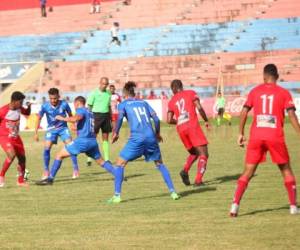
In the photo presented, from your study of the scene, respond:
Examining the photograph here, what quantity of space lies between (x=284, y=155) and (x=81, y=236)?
292cm

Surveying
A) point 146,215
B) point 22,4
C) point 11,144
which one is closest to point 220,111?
point 11,144

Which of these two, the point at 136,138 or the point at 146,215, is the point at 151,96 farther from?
the point at 146,215

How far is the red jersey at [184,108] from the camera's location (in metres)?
15.4

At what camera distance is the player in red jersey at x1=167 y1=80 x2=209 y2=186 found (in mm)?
15406

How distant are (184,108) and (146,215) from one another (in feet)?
13.1

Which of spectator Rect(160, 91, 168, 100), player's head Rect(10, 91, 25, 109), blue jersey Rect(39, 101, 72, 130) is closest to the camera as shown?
player's head Rect(10, 91, 25, 109)

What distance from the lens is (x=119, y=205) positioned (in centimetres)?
1306

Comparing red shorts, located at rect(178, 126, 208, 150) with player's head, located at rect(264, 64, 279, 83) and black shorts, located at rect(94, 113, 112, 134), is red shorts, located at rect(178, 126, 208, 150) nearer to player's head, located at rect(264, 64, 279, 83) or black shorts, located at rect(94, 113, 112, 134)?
player's head, located at rect(264, 64, 279, 83)

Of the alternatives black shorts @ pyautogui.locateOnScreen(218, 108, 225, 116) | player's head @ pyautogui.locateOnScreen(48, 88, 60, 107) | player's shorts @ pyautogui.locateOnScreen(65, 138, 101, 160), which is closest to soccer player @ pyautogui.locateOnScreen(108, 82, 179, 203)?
player's shorts @ pyautogui.locateOnScreen(65, 138, 101, 160)

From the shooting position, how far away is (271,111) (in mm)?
11242

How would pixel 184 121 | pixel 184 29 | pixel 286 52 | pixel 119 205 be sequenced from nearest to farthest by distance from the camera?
pixel 119 205
pixel 184 121
pixel 286 52
pixel 184 29

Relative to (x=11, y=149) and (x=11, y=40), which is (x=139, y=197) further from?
(x=11, y=40)

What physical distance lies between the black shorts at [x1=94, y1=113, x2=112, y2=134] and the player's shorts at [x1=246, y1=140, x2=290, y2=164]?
9644 millimetres

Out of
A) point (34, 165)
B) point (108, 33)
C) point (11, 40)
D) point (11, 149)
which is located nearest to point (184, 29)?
point (108, 33)
